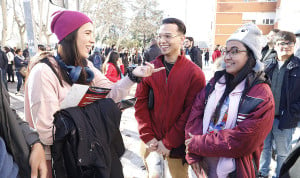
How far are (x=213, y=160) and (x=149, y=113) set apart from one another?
0.83 meters

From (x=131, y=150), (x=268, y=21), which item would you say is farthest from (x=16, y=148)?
(x=268, y=21)

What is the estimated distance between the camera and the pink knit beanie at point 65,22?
1.55 m

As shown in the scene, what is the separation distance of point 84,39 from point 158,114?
1037mm

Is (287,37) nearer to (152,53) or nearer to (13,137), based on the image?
(13,137)

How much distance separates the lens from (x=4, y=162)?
1.01 metres

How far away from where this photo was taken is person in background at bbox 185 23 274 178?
1.53m

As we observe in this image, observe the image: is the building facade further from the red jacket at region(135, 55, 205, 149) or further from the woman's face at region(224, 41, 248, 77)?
the woman's face at region(224, 41, 248, 77)

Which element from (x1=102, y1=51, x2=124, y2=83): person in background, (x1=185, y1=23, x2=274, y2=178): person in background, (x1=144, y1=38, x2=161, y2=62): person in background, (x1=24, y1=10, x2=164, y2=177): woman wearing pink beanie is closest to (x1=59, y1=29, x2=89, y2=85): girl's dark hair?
(x1=24, y1=10, x2=164, y2=177): woman wearing pink beanie

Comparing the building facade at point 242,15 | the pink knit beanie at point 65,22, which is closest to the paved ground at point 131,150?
the pink knit beanie at point 65,22

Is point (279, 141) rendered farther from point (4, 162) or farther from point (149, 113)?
point (4, 162)

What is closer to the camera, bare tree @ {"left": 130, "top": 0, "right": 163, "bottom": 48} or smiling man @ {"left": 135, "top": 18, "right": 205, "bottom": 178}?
smiling man @ {"left": 135, "top": 18, "right": 205, "bottom": 178}

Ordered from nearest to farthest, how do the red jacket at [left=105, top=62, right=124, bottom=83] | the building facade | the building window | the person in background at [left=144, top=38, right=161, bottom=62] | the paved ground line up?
the paved ground < the red jacket at [left=105, top=62, right=124, bottom=83] < the person in background at [left=144, top=38, right=161, bottom=62] < the building facade < the building window

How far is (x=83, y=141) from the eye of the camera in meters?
1.42

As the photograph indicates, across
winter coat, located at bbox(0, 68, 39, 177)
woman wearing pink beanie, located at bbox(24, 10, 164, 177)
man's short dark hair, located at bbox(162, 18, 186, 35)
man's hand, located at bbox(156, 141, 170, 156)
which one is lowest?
man's hand, located at bbox(156, 141, 170, 156)
